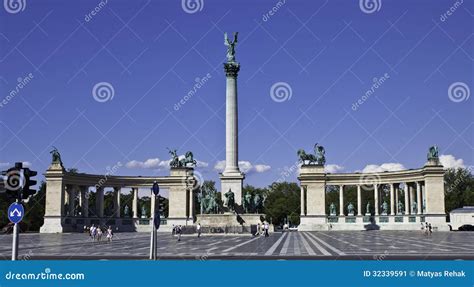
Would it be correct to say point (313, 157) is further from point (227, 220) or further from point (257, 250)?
point (257, 250)

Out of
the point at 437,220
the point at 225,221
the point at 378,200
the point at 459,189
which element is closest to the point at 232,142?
the point at 225,221

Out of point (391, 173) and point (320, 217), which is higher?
point (391, 173)

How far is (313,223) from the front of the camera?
104 m

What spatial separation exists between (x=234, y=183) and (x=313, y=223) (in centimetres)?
3226

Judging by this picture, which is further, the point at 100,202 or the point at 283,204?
the point at 283,204

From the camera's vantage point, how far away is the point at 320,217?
345 ft

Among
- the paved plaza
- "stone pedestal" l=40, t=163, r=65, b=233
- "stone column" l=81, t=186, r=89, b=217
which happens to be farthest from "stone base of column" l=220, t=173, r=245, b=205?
"stone column" l=81, t=186, r=89, b=217

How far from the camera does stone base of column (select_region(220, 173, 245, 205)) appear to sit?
76875 millimetres

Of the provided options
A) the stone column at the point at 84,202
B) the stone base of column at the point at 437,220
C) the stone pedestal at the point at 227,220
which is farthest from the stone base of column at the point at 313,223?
the stone column at the point at 84,202

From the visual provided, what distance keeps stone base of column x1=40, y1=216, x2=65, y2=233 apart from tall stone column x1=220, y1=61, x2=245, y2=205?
120 ft

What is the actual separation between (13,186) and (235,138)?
58.0 m

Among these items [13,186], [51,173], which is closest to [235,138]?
[51,173]

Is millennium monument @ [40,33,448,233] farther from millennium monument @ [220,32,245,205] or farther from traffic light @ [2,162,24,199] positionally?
traffic light @ [2,162,24,199]
